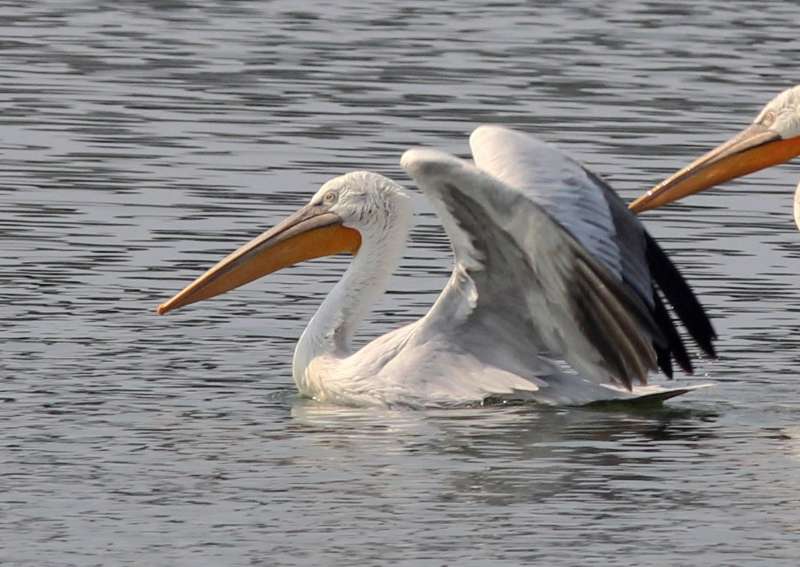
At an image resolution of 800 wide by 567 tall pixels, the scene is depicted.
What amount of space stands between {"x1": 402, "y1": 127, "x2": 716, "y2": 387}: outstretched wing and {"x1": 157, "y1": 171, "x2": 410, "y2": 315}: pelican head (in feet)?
2.15

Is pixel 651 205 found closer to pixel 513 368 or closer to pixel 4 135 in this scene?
pixel 513 368

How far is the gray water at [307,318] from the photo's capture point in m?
7.66

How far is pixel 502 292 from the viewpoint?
937cm

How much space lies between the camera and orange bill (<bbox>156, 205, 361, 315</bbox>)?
10.1 metres

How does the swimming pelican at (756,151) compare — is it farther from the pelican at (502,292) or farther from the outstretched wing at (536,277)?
the outstretched wing at (536,277)

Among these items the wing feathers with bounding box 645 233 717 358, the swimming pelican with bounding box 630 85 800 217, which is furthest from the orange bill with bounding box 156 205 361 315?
the swimming pelican with bounding box 630 85 800 217

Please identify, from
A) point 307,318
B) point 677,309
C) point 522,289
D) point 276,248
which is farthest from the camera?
point 307,318

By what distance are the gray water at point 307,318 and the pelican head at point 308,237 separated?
294 millimetres

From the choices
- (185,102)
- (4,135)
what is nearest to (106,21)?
(185,102)

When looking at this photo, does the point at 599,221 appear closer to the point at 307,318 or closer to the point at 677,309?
the point at 677,309

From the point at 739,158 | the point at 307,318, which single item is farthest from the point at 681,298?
the point at 307,318

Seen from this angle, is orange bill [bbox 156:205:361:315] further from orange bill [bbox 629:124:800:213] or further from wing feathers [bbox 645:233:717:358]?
orange bill [bbox 629:124:800:213]

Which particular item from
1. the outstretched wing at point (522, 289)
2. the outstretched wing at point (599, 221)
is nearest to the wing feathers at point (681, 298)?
the outstretched wing at point (599, 221)

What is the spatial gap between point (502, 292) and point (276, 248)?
115 cm
